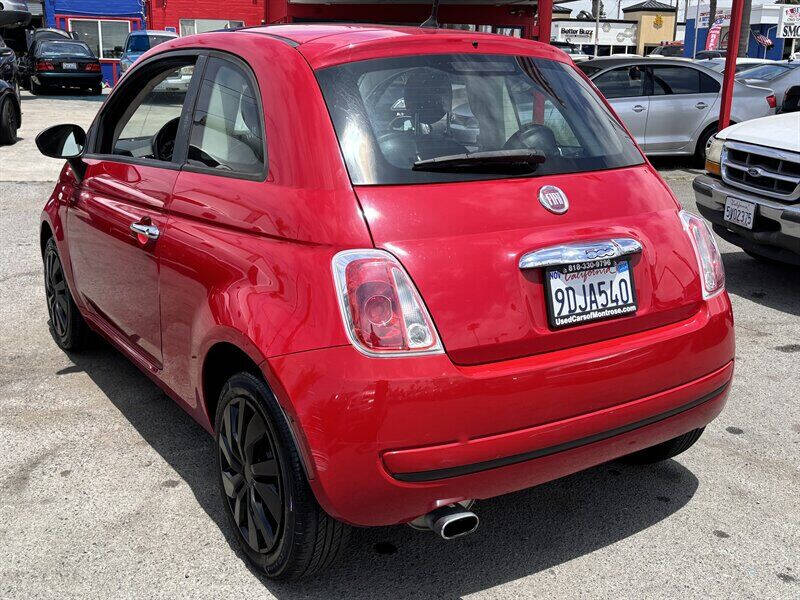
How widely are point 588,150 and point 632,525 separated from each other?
52.2 inches

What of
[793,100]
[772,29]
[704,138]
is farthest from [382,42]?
[772,29]

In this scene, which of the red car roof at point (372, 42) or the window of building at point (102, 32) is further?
the window of building at point (102, 32)

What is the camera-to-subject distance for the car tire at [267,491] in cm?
253

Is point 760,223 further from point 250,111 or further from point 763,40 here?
point 763,40

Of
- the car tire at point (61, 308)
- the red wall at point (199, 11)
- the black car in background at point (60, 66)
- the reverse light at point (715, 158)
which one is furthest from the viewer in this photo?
the red wall at point (199, 11)

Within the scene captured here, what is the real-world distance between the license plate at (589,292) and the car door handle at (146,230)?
1.48 m

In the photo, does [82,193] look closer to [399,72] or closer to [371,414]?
[399,72]

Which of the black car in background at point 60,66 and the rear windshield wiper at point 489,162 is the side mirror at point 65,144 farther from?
the black car in background at point 60,66

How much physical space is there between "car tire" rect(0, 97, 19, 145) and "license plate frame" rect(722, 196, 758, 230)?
10430 millimetres

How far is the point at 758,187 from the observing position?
238 inches

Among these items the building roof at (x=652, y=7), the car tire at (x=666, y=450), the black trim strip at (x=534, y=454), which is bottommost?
the car tire at (x=666, y=450)

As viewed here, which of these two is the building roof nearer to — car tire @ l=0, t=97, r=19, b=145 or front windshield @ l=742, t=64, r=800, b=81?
front windshield @ l=742, t=64, r=800, b=81

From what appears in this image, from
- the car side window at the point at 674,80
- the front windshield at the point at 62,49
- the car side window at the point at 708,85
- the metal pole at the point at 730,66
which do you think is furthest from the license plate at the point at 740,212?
the front windshield at the point at 62,49

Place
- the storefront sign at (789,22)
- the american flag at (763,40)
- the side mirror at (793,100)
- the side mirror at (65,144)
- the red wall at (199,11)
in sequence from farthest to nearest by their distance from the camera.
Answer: the storefront sign at (789,22)
the american flag at (763,40)
the red wall at (199,11)
the side mirror at (793,100)
the side mirror at (65,144)
